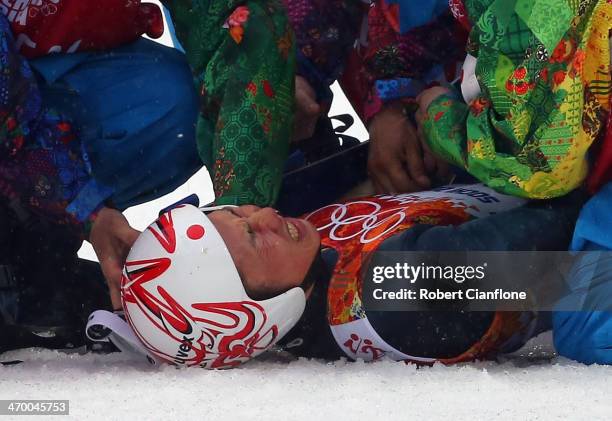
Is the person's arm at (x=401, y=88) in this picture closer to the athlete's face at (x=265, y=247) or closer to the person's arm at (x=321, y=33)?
the person's arm at (x=321, y=33)

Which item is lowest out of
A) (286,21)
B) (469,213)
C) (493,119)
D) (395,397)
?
(395,397)

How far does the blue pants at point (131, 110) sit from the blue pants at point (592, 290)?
26.8 inches

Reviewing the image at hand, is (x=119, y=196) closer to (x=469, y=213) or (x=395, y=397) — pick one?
(x=469, y=213)

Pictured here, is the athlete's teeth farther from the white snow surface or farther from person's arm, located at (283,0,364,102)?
person's arm, located at (283,0,364,102)

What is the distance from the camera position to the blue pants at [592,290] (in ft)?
4.58

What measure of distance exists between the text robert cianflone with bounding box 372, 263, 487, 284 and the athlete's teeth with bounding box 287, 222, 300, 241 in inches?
4.2

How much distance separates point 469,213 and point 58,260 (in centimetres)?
68

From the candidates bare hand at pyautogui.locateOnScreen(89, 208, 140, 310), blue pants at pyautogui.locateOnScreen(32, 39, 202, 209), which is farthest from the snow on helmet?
blue pants at pyautogui.locateOnScreen(32, 39, 202, 209)

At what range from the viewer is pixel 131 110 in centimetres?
178

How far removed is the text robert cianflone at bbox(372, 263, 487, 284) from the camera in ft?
4.59

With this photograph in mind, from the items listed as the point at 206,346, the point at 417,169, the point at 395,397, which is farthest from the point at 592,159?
the point at 206,346

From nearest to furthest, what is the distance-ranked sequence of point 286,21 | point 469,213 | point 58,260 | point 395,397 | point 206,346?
point 395,397 → point 206,346 → point 469,213 → point 286,21 → point 58,260

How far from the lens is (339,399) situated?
126cm

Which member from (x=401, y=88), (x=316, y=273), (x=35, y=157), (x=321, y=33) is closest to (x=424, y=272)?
(x=316, y=273)
